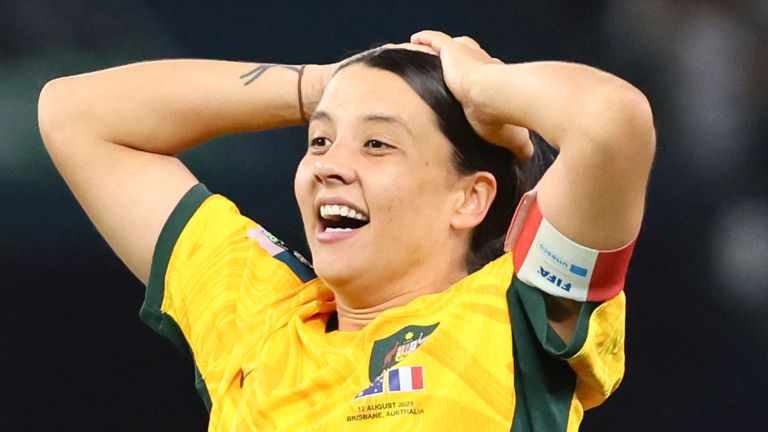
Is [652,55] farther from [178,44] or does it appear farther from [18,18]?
[18,18]

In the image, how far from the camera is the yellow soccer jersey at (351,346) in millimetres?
1426

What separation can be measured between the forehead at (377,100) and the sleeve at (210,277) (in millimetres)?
258

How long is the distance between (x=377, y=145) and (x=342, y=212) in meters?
0.10

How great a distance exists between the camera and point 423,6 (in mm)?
2199

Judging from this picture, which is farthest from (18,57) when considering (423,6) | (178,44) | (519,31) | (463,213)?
(463,213)

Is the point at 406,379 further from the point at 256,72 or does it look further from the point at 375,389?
the point at 256,72

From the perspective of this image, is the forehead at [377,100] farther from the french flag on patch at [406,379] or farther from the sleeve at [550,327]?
the french flag on patch at [406,379]

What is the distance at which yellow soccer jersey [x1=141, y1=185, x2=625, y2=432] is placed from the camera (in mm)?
1426

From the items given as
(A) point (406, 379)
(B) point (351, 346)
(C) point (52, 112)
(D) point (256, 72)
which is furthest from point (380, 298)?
(C) point (52, 112)

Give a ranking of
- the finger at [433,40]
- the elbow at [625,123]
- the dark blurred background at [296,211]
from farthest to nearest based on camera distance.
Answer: the dark blurred background at [296,211] < the finger at [433,40] < the elbow at [625,123]

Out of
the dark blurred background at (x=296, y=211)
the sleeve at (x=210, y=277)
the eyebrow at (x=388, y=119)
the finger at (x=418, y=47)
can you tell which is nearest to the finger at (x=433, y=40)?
the finger at (x=418, y=47)

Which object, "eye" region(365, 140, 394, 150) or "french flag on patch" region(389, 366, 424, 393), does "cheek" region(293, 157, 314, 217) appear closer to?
"eye" region(365, 140, 394, 150)

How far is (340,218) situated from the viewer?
1608 millimetres

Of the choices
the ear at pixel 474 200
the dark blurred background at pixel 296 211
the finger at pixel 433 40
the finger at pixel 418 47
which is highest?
the finger at pixel 433 40
